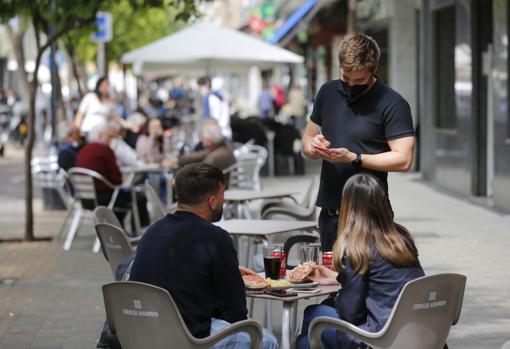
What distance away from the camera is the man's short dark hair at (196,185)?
5.34 meters

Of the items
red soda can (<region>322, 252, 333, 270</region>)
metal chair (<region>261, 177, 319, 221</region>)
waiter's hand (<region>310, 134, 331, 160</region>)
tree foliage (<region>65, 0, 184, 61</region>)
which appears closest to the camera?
red soda can (<region>322, 252, 333, 270</region>)

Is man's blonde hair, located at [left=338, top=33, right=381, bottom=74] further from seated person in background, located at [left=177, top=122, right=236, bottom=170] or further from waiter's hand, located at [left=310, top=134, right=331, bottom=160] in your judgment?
seated person in background, located at [left=177, top=122, right=236, bottom=170]

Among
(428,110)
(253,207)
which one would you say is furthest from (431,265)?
(428,110)

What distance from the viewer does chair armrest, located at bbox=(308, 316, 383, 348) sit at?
5.16 metres

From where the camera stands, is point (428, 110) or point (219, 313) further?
point (428, 110)

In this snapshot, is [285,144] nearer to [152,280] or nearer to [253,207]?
[253,207]

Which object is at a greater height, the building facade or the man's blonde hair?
the man's blonde hair

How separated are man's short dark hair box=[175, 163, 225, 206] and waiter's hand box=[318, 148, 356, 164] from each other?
961 millimetres

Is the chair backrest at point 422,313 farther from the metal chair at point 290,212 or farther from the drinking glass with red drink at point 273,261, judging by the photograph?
the metal chair at point 290,212

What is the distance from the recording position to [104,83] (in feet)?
59.3

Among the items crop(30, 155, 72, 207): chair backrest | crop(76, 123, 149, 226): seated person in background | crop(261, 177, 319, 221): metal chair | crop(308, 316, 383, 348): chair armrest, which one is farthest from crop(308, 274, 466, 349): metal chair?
crop(30, 155, 72, 207): chair backrest

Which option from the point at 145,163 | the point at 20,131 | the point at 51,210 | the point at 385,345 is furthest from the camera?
the point at 20,131

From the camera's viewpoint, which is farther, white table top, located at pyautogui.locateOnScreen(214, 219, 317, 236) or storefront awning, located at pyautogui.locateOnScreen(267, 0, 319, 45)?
storefront awning, located at pyautogui.locateOnScreen(267, 0, 319, 45)

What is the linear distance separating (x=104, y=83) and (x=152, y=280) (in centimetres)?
1308
